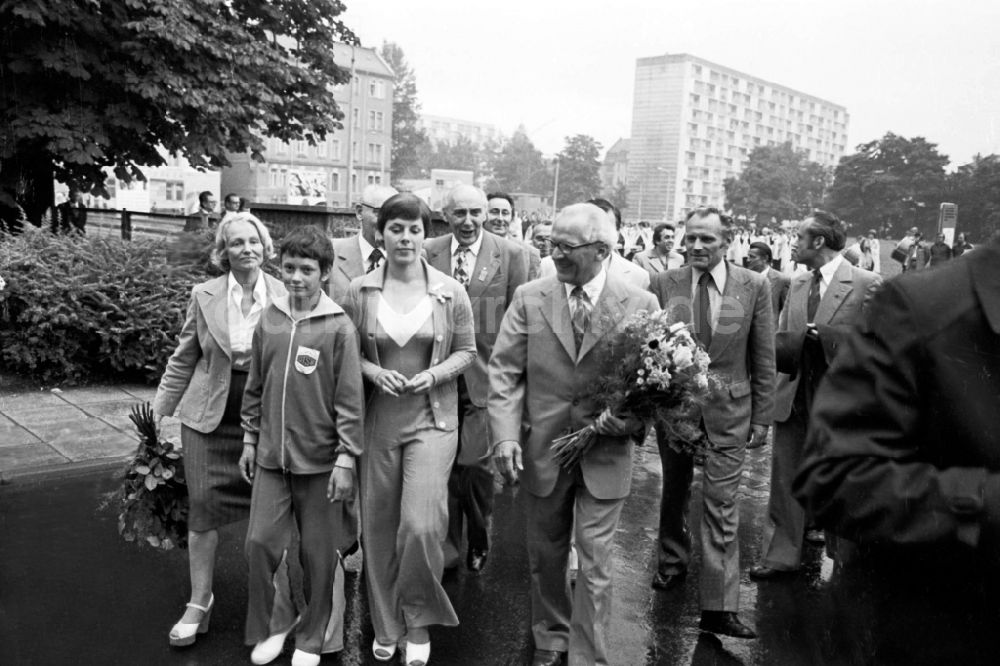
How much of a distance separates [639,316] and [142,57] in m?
13.1

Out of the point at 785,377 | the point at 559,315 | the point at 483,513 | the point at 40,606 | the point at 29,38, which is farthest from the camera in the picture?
the point at 29,38

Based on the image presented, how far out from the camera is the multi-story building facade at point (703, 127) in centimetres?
9419

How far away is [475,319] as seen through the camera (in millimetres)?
5867

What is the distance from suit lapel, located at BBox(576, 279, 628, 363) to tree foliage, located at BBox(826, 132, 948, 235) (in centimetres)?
470

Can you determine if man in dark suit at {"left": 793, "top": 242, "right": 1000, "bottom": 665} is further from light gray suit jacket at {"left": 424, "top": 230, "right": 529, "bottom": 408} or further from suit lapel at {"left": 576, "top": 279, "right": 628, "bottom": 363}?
light gray suit jacket at {"left": 424, "top": 230, "right": 529, "bottom": 408}

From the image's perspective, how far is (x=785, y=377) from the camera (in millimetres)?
6188

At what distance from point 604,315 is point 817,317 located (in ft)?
7.51

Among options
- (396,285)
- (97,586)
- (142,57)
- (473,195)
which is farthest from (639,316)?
(142,57)

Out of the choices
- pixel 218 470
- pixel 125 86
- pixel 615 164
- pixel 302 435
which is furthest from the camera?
pixel 615 164

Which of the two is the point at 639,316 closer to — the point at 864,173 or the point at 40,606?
the point at 40,606

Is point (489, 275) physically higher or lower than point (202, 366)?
higher

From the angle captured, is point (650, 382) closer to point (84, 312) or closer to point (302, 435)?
point (302, 435)

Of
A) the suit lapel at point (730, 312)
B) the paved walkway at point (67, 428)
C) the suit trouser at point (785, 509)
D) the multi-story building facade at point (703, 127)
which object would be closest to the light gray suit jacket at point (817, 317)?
the suit trouser at point (785, 509)

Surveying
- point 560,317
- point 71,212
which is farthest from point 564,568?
point 71,212
